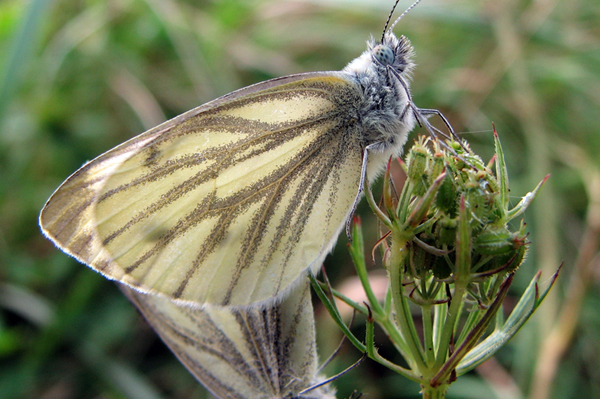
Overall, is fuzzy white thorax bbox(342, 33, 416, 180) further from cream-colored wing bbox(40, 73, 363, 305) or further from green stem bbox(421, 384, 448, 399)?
green stem bbox(421, 384, 448, 399)

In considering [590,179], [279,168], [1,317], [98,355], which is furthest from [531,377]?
[1,317]

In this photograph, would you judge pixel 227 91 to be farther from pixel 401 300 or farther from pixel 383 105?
pixel 401 300

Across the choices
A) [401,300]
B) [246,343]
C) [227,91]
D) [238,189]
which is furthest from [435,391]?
[227,91]

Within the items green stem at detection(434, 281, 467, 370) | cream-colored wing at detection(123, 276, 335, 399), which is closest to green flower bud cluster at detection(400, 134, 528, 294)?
green stem at detection(434, 281, 467, 370)

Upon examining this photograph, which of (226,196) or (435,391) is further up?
(226,196)

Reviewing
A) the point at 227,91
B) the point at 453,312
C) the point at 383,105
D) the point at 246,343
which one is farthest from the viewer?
the point at 227,91

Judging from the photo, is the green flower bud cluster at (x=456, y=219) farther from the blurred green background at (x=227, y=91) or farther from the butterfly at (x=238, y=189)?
the blurred green background at (x=227, y=91)
